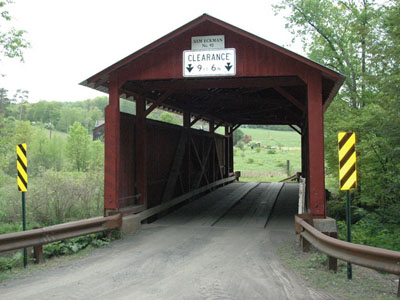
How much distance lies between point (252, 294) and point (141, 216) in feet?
18.4

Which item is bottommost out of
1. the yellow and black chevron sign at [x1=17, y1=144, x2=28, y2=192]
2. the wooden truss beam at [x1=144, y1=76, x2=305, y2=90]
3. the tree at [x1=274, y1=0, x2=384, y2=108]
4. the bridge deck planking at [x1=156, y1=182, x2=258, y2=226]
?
the bridge deck planking at [x1=156, y1=182, x2=258, y2=226]

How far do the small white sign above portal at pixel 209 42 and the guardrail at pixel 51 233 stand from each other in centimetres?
418

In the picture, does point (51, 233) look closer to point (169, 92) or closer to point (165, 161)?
point (169, 92)

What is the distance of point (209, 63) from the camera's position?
359 inches

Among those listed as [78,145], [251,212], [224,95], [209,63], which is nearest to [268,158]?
[78,145]

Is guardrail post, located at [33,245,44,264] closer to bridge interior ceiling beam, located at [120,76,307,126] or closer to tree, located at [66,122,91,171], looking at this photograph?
bridge interior ceiling beam, located at [120,76,307,126]

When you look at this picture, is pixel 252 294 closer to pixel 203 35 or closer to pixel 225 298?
pixel 225 298

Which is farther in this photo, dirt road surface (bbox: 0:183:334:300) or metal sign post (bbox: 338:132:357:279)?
metal sign post (bbox: 338:132:357:279)

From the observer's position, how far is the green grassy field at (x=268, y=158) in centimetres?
3553

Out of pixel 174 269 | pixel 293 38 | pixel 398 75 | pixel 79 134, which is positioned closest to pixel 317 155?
pixel 398 75

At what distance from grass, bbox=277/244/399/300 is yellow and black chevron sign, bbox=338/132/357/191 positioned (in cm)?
122

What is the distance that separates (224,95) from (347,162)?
882 cm

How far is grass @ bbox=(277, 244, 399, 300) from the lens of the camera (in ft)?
15.9

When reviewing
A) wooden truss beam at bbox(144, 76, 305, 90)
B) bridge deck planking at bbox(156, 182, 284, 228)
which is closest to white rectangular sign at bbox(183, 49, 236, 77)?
wooden truss beam at bbox(144, 76, 305, 90)
